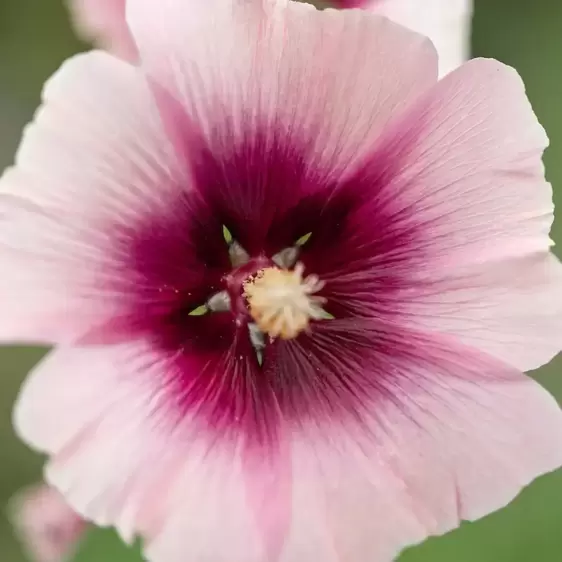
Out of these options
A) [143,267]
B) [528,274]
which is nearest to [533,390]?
[528,274]

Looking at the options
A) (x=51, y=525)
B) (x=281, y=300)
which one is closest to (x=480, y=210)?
(x=281, y=300)

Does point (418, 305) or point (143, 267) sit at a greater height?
point (143, 267)

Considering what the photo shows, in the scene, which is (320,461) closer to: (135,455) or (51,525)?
(135,455)

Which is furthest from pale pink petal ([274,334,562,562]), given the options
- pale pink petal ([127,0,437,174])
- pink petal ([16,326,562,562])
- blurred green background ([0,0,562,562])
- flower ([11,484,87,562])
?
blurred green background ([0,0,562,562])

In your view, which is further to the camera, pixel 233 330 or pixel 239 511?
pixel 233 330

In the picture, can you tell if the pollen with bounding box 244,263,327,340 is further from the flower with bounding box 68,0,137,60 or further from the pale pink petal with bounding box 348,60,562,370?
the flower with bounding box 68,0,137,60

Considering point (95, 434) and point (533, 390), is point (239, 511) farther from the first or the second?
point (533, 390)
